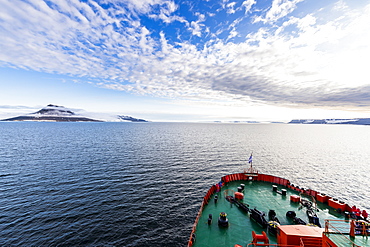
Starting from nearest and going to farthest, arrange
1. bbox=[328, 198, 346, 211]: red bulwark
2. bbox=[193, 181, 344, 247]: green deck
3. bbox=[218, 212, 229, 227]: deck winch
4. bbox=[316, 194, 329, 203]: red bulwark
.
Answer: bbox=[193, 181, 344, 247]: green deck → bbox=[218, 212, 229, 227]: deck winch → bbox=[328, 198, 346, 211]: red bulwark → bbox=[316, 194, 329, 203]: red bulwark

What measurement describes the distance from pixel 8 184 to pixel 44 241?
2719 centimetres

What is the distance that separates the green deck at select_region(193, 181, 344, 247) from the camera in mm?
19656

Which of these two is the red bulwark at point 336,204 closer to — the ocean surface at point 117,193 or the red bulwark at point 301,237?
the red bulwark at point 301,237

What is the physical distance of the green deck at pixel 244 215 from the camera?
64.5 ft

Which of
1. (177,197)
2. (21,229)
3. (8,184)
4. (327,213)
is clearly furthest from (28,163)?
(327,213)

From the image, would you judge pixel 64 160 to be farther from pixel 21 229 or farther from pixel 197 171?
pixel 197 171

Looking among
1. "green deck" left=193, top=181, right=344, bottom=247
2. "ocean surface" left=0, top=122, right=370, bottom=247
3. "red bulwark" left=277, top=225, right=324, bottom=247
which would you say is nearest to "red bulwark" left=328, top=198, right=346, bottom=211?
"green deck" left=193, top=181, right=344, bottom=247

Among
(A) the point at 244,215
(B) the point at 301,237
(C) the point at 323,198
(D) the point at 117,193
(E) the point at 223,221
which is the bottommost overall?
(D) the point at 117,193

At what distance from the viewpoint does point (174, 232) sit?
2677 cm

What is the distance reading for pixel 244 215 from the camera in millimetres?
24578

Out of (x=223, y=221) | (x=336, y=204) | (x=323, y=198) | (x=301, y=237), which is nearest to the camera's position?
(x=301, y=237)

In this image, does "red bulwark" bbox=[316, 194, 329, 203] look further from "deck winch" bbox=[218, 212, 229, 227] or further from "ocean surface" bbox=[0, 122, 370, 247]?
"ocean surface" bbox=[0, 122, 370, 247]

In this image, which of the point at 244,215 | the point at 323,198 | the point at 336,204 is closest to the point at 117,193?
the point at 244,215

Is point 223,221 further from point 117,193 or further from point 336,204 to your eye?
point 117,193
